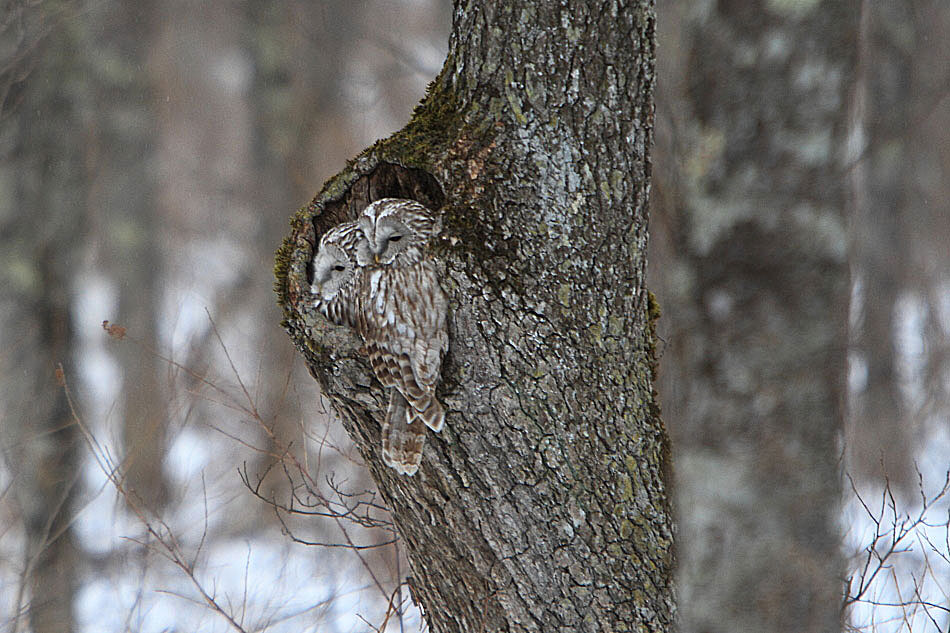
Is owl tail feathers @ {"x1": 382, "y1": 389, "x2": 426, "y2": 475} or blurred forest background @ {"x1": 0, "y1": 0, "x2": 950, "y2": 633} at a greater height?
blurred forest background @ {"x1": 0, "y1": 0, "x2": 950, "y2": 633}

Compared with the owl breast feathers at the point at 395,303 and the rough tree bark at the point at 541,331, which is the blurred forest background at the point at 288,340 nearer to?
the rough tree bark at the point at 541,331

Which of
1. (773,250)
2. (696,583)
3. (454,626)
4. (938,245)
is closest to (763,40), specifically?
(773,250)

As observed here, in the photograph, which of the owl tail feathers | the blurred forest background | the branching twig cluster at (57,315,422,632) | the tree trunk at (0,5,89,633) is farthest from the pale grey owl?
the tree trunk at (0,5,89,633)

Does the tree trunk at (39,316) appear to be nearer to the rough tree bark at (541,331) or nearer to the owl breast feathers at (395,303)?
the owl breast feathers at (395,303)

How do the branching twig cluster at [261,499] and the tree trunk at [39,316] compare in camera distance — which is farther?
the tree trunk at [39,316]

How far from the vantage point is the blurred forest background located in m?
1.59

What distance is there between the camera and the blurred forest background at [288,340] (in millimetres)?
1593

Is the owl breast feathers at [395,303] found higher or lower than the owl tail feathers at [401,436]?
higher

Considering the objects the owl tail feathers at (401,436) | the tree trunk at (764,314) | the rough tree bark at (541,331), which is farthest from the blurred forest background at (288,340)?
the owl tail feathers at (401,436)

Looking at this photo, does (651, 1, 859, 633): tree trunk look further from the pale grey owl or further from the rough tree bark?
the pale grey owl

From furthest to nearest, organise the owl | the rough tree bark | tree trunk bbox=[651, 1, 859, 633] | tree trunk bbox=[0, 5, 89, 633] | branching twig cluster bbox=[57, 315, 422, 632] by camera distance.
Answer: tree trunk bbox=[0, 5, 89, 633] < branching twig cluster bbox=[57, 315, 422, 632] < the owl < the rough tree bark < tree trunk bbox=[651, 1, 859, 633]

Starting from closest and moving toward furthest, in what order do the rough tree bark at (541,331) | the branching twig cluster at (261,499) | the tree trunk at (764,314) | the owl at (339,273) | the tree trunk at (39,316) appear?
the tree trunk at (764,314) → the rough tree bark at (541,331) → the owl at (339,273) → the branching twig cluster at (261,499) → the tree trunk at (39,316)

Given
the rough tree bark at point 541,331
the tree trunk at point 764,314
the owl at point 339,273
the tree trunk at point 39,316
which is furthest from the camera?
the tree trunk at point 39,316

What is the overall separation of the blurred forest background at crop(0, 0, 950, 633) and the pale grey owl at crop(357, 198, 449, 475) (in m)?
0.68
